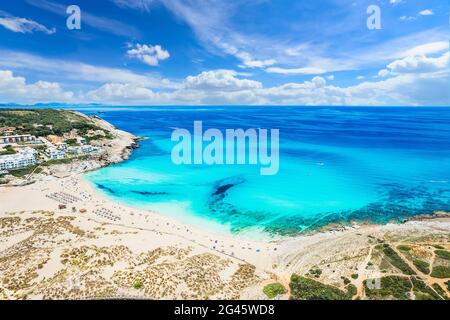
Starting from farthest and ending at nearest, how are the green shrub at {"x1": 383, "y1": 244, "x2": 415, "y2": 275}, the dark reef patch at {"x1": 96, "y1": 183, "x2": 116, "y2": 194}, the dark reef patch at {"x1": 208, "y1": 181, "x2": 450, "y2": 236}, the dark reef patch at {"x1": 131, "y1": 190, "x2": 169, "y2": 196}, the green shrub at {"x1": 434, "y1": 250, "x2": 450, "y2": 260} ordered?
the dark reef patch at {"x1": 96, "y1": 183, "x2": 116, "y2": 194} < the dark reef patch at {"x1": 131, "y1": 190, "x2": 169, "y2": 196} < the dark reef patch at {"x1": 208, "y1": 181, "x2": 450, "y2": 236} < the green shrub at {"x1": 434, "y1": 250, "x2": 450, "y2": 260} < the green shrub at {"x1": 383, "y1": 244, "x2": 415, "y2": 275}

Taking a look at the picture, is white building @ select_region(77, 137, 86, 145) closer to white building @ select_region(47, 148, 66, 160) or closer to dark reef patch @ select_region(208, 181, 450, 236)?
white building @ select_region(47, 148, 66, 160)

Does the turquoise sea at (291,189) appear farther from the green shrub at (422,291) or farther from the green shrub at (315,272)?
the green shrub at (422,291)

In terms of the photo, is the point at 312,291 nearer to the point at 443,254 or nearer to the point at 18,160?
the point at 443,254

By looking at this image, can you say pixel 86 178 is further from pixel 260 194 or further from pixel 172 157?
pixel 260 194

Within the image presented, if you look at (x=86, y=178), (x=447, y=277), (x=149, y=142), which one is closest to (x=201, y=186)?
(x=86, y=178)

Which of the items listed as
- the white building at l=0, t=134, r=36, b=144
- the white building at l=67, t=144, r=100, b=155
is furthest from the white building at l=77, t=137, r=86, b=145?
the white building at l=0, t=134, r=36, b=144

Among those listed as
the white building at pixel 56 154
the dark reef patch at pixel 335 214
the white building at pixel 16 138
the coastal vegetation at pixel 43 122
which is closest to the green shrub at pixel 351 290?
the dark reef patch at pixel 335 214
